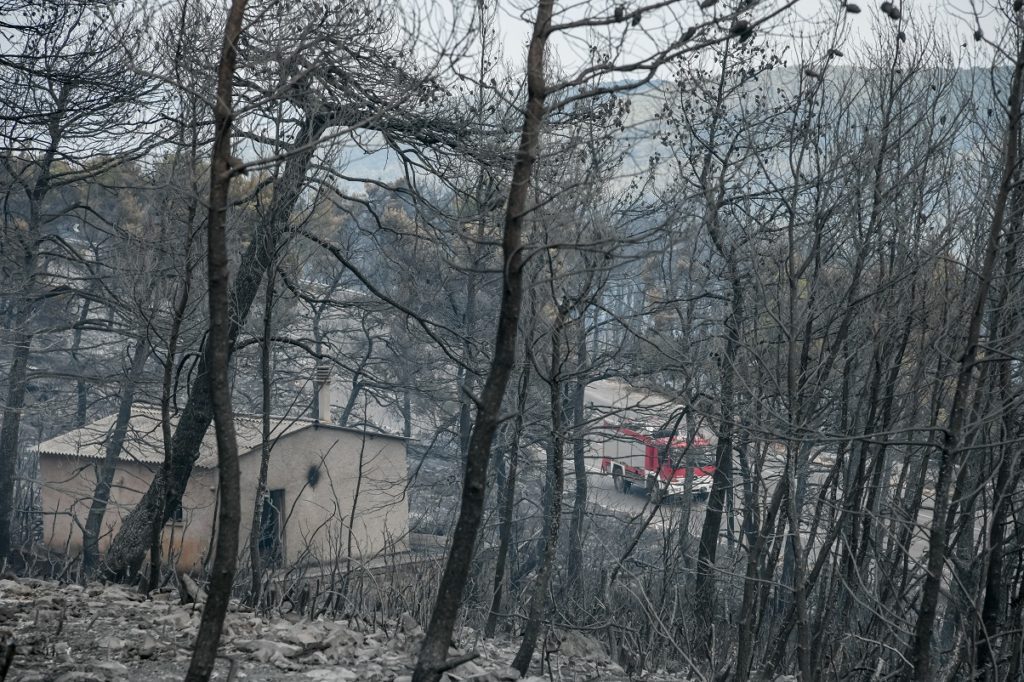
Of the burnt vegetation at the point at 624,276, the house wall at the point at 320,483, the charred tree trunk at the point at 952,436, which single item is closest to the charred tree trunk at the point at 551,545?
the burnt vegetation at the point at 624,276

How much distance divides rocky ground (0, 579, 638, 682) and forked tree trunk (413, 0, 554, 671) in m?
0.75

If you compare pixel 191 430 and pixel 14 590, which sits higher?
pixel 191 430

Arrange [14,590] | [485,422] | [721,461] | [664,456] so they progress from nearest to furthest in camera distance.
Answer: [485,422]
[14,590]
[664,456]
[721,461]

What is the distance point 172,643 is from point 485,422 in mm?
2710

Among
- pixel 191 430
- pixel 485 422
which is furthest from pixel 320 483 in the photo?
pixel 485 422

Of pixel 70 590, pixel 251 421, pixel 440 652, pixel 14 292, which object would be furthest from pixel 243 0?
pixel 251 421

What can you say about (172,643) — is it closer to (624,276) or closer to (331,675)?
(331,675)

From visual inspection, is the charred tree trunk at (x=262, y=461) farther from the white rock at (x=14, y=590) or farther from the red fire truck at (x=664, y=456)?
the red fire truck at (x=664, y=456)

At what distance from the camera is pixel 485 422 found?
15.8 feet

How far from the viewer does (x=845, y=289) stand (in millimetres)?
9312

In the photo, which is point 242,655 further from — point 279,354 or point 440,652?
point 279,354

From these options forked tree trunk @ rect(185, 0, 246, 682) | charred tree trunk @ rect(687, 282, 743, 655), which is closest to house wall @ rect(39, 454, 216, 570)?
charred tree trunk @ rect(687, 282, 743, 655)

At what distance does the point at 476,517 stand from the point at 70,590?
172 inches

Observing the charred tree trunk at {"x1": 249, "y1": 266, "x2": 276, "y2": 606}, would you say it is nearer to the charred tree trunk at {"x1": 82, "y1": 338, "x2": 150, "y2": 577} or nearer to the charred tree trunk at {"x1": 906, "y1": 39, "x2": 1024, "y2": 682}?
the charred tree trunk at {"x1": 906, "y1": 39, "x2": 1024, "y2": 682}
